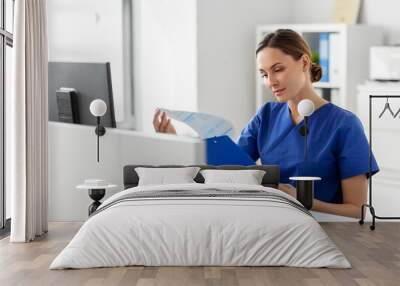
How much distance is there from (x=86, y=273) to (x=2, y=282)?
1.57 feet

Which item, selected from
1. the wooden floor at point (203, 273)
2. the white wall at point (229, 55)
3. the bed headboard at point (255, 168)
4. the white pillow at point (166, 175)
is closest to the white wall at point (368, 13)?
the white wall at point (229, 55)

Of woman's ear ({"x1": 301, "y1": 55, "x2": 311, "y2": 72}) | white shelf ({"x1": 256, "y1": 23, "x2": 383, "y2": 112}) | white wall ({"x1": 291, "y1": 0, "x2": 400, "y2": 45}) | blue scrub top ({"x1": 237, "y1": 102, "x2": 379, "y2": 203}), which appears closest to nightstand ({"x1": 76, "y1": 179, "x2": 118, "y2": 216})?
blue scrub top ({"x1": 237, "y1": 102, "x2": 379, "y2": 203})

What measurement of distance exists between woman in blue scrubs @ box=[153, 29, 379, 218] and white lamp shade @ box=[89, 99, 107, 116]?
2.43 feet

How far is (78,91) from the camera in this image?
6324 millimetres

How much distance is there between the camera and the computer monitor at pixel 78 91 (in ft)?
19.9

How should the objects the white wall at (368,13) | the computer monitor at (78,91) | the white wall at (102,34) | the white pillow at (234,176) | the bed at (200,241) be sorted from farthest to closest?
the white wall at (102,34) → the white wall at (368,13) → the white pillow at (234,176) → the computer monitor at (78,91) → the bed at (200,241)

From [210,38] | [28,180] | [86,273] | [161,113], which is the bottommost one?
[86,273]

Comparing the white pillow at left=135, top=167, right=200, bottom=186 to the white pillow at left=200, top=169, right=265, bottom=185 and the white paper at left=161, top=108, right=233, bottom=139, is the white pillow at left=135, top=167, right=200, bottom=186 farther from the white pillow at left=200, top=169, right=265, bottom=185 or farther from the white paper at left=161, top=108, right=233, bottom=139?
the white paper at left=161, top=108, right=233, bottom=139

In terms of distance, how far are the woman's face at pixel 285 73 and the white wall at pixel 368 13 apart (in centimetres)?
116

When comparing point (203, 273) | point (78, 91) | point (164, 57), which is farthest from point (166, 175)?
point (164, 57)

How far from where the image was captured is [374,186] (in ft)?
23.9

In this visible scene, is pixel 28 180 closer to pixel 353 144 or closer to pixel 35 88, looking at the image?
pixel 35 88

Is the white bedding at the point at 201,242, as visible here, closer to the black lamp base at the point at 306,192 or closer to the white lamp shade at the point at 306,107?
the black lamp base at the point at 306,192

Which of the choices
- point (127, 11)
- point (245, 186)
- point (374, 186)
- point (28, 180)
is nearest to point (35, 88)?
point (28, 180)
